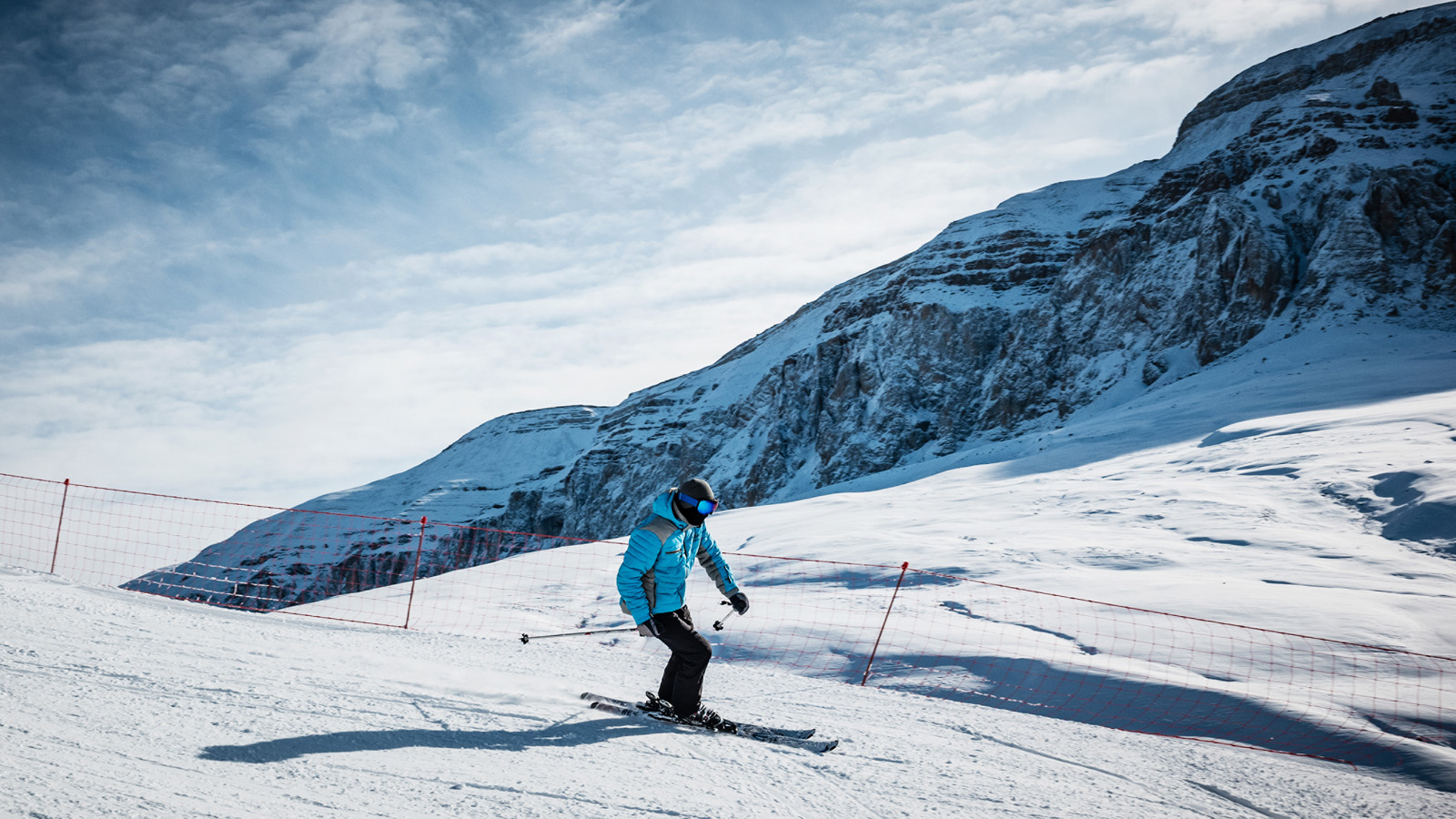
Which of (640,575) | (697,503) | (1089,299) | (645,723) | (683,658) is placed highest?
(1089,299)

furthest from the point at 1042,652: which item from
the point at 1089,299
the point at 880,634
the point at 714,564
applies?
the point at 1089,299

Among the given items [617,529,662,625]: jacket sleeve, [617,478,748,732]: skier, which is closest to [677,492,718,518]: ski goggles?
[617,478,748,732]: skier

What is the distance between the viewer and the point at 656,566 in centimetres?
506

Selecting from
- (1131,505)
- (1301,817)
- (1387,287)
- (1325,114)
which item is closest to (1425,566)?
(1131,505)

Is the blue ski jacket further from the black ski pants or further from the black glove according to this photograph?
the black glove

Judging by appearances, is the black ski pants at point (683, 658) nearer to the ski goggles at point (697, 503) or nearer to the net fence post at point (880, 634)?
the ski goggles at point (697, 503)

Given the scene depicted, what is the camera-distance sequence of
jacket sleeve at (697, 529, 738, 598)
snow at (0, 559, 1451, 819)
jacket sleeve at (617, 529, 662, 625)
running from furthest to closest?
jacket sleeve at (697, 529, 738, 598) → jacket sleeve at (617, 529, 662, 625) → snow at (0, 559, 1451, 819)

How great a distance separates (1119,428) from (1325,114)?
3273cm

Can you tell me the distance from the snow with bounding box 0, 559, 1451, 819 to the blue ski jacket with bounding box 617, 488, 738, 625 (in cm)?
82

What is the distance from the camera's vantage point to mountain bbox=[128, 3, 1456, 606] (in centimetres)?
3622

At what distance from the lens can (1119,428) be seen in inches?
993

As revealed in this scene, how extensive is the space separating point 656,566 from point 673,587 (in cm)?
18

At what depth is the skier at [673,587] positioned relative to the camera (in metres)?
4.93

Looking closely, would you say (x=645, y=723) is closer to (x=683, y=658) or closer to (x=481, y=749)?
(x=683, y=658)
